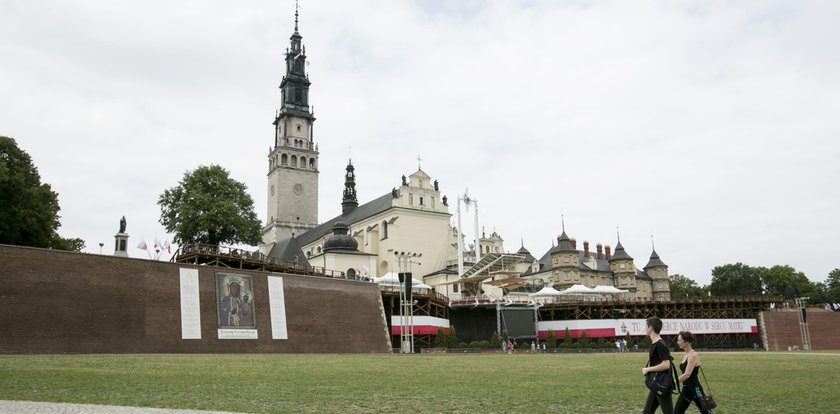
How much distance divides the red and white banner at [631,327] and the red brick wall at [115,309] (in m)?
31.2

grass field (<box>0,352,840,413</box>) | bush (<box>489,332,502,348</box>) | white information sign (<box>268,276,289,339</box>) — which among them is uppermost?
white information sign (<box>268,276,289,339</box>)

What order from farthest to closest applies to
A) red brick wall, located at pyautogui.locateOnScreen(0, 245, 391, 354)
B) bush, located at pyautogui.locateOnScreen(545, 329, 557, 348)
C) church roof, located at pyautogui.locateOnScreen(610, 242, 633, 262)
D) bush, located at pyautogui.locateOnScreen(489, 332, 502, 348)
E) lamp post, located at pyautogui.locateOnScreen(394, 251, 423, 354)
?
1. church roof, located at pyautogui.locateOnScreen(610, 242, 633, 262)
2. bush, located at pyautogui.locateOnScreen(545, 329, 557, 348)
3. bush, located at pyautogui.locateOnScreen(489, 332, 502, 348)
4. lamp post, located at pyautogui.locateOnScreen(394, 251, 423, 354)
5. red brick wall, located at pyautogui.locateOnScreen(0, 245, 391, 354)

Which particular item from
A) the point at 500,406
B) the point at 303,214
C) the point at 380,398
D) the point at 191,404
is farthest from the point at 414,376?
the point at 303,214

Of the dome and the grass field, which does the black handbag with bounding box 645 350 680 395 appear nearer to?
the grass field

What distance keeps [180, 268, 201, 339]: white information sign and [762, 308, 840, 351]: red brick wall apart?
61947 millimetres

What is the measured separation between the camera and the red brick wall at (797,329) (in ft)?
230

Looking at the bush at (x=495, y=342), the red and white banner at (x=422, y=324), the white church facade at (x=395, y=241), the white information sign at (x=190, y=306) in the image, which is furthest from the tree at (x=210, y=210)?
the bush at (x=495, y=342)

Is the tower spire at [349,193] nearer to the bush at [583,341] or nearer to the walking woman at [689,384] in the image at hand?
the bush at [583,341]

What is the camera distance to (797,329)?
71.9 meters

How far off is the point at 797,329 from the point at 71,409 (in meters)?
78.5

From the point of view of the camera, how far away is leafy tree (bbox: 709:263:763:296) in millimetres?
121125

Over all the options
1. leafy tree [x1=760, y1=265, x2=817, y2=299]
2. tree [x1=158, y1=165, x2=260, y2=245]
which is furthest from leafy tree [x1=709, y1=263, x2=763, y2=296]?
tree [x1=158, y1=165, x2=260, y2=245]

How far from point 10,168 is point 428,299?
36279 millimetres

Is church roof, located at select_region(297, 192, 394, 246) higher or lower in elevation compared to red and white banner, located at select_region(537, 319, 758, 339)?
higher
